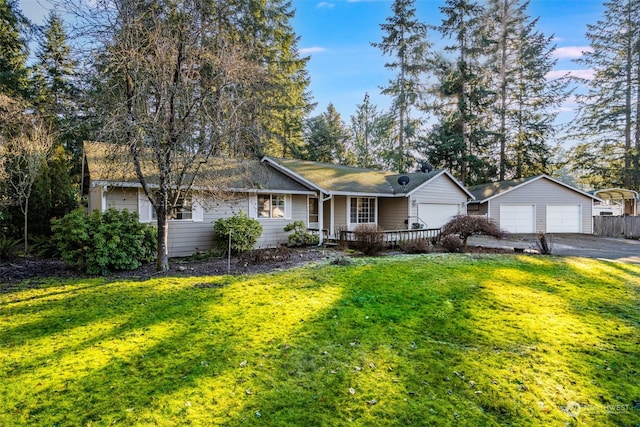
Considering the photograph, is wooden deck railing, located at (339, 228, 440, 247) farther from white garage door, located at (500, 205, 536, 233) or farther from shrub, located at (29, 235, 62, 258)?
shrub, located at (29, 235, 62, 258)

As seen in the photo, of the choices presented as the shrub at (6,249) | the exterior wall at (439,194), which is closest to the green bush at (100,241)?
the shrub at (6,249)

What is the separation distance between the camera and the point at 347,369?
138 inches

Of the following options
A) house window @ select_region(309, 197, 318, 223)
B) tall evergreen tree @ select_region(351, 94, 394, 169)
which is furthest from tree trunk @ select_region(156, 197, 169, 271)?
tall evergreen tree @ select_region(351, 94, 394, 169)

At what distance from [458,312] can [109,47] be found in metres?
8.53

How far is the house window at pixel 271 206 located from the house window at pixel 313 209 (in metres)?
2.82

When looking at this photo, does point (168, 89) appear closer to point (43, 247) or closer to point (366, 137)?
point (43, 247)

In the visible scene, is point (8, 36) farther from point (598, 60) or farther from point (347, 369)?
point (598, 60)

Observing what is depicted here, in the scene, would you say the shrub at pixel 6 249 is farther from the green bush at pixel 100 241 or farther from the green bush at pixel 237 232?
the green bush at pixel 237 232

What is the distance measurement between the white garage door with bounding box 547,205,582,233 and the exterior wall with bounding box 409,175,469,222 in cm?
651

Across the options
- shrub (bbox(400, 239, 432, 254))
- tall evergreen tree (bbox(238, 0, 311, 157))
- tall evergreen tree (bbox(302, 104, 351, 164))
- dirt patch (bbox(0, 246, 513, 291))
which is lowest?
dirt patch (bbox(0, 246, 513, 291))

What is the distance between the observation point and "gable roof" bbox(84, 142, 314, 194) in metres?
7.59

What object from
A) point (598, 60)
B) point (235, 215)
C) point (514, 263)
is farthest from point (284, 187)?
point (598, 60)

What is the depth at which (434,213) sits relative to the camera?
1756cm

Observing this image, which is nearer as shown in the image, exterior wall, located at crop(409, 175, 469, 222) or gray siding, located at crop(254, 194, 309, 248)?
gray siding, located at crop(254, 194, 309, 248)
